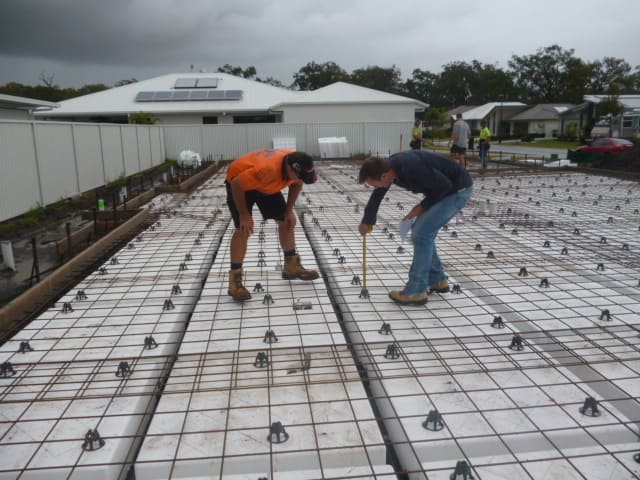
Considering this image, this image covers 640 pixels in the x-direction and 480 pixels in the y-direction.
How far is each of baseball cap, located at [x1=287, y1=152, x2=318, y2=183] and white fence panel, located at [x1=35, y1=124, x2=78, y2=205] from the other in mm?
5463

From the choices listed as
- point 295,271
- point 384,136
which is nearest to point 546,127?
point 384,136

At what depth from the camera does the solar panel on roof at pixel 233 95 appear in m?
22.3

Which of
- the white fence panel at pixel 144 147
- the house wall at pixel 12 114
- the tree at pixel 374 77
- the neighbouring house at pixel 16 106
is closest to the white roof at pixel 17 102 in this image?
the neighbouring house at pixel 16 106

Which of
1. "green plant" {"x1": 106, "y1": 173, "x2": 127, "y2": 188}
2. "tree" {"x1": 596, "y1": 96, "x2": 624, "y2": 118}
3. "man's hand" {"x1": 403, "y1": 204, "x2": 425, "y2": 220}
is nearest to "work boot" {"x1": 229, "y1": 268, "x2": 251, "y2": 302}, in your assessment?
"man's hand" {"x1": 403, "y1": 204, "x2": 425, "y2": 220}

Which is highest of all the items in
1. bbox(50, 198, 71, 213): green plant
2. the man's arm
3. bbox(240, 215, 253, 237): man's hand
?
the man's arm

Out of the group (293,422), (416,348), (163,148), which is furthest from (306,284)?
(163,148)

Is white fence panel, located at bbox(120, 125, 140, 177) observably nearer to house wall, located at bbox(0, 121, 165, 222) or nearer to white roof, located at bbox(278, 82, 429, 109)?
house wall, located at bbox(0, 121, 165, 222)

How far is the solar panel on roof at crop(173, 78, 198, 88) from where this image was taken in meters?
23.8

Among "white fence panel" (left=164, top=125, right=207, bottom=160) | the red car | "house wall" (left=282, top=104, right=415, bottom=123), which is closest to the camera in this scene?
the red car

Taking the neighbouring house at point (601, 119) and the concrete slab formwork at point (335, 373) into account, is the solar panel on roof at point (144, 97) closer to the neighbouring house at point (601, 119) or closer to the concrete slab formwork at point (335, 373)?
the concrete slab formwork at point (335, 373)

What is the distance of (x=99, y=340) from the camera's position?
2809 mm

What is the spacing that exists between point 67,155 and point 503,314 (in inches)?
291

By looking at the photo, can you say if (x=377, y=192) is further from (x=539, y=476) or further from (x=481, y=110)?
(x=481, y=110)

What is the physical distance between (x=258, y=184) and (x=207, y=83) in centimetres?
2286
